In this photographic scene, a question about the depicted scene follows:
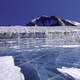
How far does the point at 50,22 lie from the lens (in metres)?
7.38

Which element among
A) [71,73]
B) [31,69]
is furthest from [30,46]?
[71,73]


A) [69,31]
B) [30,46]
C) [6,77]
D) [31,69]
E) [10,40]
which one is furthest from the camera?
[69,31]

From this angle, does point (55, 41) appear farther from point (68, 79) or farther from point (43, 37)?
point (68, 79)

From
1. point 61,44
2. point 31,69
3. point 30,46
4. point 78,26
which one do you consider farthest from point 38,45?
point 31,69

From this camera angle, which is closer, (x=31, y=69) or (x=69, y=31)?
(x=31, y=69)

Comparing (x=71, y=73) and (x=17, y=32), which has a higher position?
(x=17, y=32)

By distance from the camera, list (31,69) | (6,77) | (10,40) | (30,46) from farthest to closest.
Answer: (10,40) → (30,46) → (31,69) → (6,77)

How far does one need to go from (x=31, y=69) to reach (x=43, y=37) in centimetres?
377

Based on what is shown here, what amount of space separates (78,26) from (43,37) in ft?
4.32

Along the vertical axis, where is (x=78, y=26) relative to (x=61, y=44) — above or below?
above

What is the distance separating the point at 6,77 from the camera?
2273mm

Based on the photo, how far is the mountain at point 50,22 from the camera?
7232 millimetres

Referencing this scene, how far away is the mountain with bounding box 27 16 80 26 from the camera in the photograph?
7232 mm

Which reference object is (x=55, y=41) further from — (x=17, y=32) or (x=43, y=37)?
(x=17, y=32)
